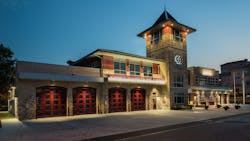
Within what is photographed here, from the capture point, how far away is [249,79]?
5938 centimetres

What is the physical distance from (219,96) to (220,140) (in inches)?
1491

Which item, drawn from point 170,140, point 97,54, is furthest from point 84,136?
point 97,54

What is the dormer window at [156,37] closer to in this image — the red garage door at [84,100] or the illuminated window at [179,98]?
the illuminated window at [179,98]

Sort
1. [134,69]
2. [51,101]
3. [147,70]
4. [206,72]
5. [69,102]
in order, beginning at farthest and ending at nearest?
[206,72]
[147,70]
[134,69]
[69,102]
[51,101]

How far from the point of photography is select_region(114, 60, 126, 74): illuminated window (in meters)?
23.7

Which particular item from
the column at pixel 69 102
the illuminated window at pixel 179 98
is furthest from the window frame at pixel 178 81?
the column at pixel 69 102

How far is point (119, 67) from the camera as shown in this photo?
24.0m

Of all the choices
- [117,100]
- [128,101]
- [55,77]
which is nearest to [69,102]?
Result: [55,77]

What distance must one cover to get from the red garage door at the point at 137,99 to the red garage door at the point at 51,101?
386 inches

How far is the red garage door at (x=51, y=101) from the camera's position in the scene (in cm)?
1816

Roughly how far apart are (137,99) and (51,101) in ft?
39.5

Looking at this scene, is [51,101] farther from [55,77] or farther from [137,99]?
[137,99]

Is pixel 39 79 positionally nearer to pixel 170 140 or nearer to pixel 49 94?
pixel 49 94

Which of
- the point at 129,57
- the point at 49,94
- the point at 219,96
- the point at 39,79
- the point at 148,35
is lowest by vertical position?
the point at 219,96
